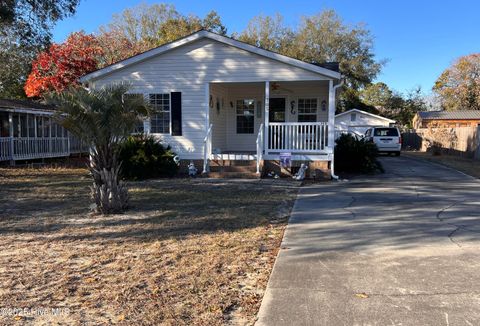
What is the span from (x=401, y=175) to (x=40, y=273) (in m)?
12.2

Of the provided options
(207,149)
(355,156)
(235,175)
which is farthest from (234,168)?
(355,156)

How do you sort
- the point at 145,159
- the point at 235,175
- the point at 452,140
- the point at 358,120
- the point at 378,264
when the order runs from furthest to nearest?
the point at 358,120
the point at 452,140
the point at 235,175
the point at 145,159
the point at 378,264

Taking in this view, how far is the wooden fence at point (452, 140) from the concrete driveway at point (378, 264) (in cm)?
1408

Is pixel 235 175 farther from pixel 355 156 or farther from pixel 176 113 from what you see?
pixel 355 156

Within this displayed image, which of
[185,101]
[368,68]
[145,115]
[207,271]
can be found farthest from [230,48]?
[368,68]

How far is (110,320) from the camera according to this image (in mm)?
3391

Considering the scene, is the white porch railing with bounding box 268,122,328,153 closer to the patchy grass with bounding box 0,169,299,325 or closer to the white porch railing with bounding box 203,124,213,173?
the white porch railing with bounding box 203,124,213,173

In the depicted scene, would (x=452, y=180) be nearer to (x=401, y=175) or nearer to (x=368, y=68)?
(x=401, y=175)

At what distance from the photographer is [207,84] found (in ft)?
43.4

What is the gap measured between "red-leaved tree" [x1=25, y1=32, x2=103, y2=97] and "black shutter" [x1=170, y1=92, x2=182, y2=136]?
52.0 ft

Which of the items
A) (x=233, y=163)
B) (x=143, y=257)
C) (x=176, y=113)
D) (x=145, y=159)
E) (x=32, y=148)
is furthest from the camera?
(x=32, y=148)

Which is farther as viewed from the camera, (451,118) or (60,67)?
(451,118)

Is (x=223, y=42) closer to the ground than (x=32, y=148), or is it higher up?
higher up

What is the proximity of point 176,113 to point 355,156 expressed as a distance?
20.5 feet
